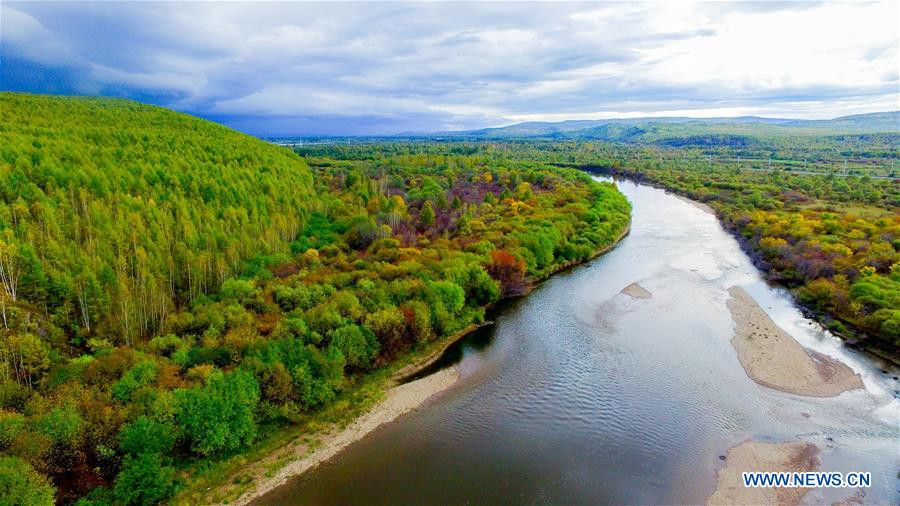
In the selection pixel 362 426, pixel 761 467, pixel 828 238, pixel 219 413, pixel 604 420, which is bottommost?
pixel 761 467

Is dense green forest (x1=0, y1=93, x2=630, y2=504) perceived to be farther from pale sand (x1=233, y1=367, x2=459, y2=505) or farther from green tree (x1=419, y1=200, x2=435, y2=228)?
pale sand (x1=233, y1=367, x2=459, y2=505)

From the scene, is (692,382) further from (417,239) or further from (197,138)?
(197,138)

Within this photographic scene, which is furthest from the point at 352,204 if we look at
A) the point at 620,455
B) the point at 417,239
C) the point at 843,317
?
the point at 843,317

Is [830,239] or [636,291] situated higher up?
[830,239]

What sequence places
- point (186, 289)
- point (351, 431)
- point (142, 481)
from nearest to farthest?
point (142, 481) → point (351, 431) → point (186, 289)

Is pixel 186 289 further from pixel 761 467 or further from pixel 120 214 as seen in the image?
pixel 761 467

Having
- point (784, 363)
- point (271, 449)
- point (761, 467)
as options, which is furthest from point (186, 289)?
point (784, 363)
